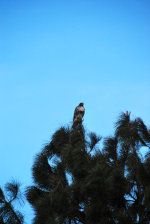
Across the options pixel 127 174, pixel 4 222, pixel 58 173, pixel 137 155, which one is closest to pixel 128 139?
pixel 137 155

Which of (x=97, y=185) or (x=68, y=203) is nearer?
(x=97, y=185)

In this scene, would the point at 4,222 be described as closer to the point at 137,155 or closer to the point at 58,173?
the point at 58,173

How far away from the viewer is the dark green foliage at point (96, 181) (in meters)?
4.82

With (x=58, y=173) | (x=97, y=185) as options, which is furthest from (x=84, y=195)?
(x=58, y=173)

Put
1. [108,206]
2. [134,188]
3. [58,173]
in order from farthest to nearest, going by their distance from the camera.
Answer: [58,173] → [134,188] → [108,206]

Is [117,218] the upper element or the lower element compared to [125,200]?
lower

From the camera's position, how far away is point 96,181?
4680mm

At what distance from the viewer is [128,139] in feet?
20.0

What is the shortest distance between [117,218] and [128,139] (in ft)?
5.78

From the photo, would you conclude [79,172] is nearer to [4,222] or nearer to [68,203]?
[68,203]

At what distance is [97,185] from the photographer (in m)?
4.73

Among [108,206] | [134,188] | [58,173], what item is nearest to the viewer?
[108,206]

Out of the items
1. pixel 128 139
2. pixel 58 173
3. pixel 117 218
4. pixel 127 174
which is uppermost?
pixel 128 139

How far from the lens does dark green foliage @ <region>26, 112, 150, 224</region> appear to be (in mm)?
4824
